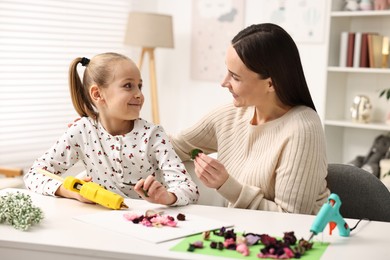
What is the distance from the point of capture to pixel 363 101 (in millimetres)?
4309

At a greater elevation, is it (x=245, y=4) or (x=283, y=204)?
(x=245, y=4)

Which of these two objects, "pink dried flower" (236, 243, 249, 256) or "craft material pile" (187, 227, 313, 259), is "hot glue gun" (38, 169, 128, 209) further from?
"pink dried flower" (236, 243, 249, 256)

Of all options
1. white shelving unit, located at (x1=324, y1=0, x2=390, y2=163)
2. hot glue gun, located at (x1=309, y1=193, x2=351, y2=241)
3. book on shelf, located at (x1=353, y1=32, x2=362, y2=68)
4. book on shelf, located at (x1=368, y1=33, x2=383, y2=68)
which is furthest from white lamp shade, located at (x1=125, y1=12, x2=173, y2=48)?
hot glue gun, located at (x1=309, y1=193, x2=351, y2=241)

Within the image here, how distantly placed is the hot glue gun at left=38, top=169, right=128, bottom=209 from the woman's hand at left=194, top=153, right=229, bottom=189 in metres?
0.26

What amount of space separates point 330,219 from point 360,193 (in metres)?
0.70

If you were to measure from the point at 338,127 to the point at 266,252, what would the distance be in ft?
10.7

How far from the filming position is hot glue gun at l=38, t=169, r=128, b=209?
1.80 m

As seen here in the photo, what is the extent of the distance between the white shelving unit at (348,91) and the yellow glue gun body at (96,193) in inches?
107

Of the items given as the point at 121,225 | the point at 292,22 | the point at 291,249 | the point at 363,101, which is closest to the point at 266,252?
the point at 291,249

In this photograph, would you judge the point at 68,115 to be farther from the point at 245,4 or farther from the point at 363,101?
the point at 363,101

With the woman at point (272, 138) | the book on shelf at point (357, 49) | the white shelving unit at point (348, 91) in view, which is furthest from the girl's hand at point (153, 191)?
the book on shelf at point (357, 49)

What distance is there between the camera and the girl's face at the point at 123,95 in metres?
2.15

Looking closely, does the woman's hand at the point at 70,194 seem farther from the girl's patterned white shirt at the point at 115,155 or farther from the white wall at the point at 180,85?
A: the white wall at the point at 180,85

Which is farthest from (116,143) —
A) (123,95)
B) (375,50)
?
(375,50)
